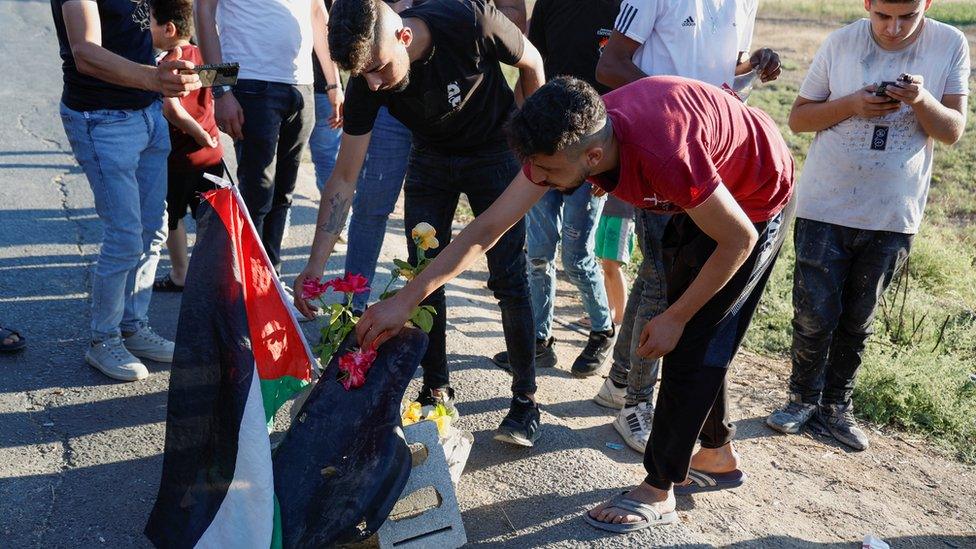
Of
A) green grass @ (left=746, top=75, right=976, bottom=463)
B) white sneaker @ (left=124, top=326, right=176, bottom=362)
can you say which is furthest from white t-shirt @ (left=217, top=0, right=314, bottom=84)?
green grass @ (left=746, top=75, right=976, bottom=463)

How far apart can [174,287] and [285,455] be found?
2.59 metres

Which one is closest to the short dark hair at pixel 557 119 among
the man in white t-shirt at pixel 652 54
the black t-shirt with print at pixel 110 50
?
the man in white t-shirt at pixel 652 54

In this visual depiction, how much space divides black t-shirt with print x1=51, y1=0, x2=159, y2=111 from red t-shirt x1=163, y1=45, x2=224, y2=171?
2.69 feet

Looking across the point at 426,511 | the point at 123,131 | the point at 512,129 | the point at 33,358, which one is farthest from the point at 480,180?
the point at 33,358

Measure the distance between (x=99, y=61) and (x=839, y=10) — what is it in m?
18.6

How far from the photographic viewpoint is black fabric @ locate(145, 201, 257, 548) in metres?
3.00

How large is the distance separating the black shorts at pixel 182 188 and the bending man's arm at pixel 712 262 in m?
2.99

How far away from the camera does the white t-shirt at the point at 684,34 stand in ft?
13.3

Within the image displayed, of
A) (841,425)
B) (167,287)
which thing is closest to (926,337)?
(841,425)

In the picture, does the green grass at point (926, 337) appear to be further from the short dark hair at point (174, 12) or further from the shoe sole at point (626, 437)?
the short dark hair at point (174, 12)

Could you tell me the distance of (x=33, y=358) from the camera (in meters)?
4.36

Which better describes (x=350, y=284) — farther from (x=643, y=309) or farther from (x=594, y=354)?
(x=594, y=354)

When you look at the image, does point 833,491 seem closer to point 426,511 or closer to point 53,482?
point 426,511

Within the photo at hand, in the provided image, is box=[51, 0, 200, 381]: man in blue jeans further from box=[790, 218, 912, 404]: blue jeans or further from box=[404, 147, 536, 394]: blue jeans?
box=[790, 218, 912, 404]: blue jeans
